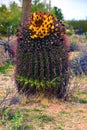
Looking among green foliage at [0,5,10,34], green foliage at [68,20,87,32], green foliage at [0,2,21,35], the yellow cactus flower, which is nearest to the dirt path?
the yellow cactus flower

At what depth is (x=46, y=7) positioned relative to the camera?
1547 inches

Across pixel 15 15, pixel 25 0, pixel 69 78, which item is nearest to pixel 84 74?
pixel 69 78

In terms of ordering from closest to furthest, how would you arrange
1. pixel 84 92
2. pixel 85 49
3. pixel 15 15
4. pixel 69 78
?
pixel 69 78 → pixel 84 92 → pixel 85 49 → pixel 15 15

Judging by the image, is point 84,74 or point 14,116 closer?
point 14,116

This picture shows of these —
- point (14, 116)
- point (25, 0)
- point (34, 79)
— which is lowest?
point (14, 116)

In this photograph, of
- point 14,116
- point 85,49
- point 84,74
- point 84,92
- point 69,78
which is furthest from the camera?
point 85,49

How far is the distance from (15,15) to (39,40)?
102 ft

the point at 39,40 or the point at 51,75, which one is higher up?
the point at 39,40

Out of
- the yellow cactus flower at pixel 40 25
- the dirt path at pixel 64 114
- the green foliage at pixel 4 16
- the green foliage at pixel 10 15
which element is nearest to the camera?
the dirt path at pixel 64 114

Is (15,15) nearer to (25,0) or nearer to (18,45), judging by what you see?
(25,0)

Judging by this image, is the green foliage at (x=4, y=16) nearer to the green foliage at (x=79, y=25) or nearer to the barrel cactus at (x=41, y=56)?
the green foliage at (x=79, y=25)

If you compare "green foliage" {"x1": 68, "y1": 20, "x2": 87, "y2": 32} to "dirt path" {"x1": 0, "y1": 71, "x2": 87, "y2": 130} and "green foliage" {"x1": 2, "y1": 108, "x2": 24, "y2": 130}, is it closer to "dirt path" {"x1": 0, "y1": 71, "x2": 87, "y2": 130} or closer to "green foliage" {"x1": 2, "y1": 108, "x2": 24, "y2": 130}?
"dirt path" {"x1": 0, "y1": 71, "x2": 87, "y2": 130}

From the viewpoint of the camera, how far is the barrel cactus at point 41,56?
799 centimetres

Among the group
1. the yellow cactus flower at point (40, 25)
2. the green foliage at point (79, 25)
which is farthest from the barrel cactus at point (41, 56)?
the green foliage at point (79, 25)
